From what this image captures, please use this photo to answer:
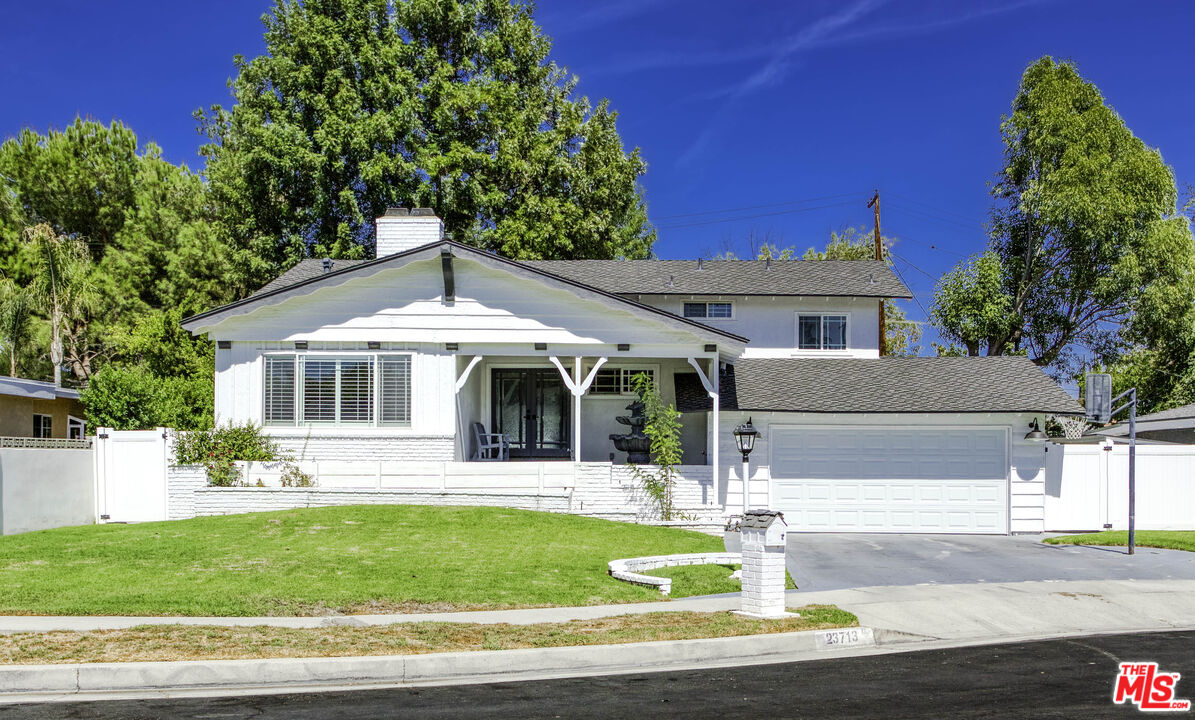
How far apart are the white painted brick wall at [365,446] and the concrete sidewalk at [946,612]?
30.6 ft

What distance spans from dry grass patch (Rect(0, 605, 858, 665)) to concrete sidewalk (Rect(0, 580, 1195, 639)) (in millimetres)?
431

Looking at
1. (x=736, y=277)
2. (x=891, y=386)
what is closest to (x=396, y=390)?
(x=736, y=277)

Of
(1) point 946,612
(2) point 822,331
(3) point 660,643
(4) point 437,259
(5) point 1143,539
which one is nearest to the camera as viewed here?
(3) point 660,643

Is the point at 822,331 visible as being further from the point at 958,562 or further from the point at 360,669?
the point at 360,669

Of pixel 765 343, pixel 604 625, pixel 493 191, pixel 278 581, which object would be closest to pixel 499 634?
pixel 604 625

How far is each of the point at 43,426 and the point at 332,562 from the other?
623 inches

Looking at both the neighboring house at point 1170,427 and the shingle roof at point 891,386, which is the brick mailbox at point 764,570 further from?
the neighboring house at point 1170,427

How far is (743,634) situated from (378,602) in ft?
14.7

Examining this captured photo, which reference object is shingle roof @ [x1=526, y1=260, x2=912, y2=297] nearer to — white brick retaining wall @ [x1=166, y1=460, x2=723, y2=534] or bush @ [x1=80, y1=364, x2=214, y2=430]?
white brick retaining wall @ [x1=166, y1=460, x2=723, y2=534]

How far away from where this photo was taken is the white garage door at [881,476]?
21.5 metres

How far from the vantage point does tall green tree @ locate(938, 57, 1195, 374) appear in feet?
105

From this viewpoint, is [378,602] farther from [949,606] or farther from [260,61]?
[260,61]

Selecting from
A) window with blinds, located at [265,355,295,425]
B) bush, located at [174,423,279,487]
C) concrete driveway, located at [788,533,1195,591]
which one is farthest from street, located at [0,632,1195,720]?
window with blinds, located at [265,355,295,425]

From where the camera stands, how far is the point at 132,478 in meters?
20.2
